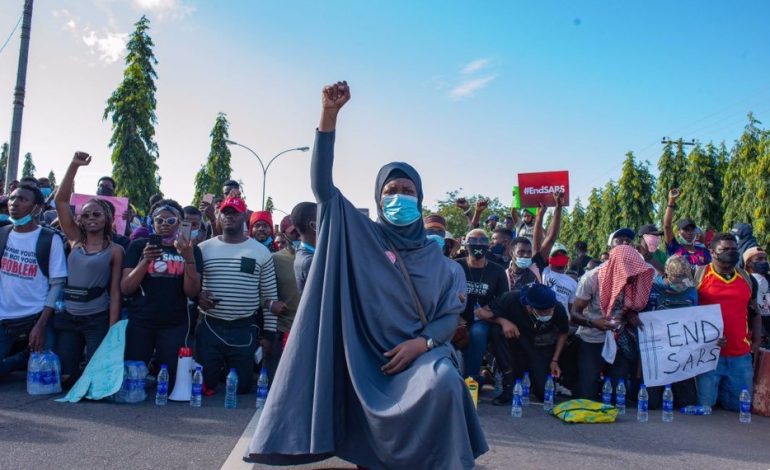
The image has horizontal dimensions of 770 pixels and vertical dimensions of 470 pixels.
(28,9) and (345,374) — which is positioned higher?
(28,9)

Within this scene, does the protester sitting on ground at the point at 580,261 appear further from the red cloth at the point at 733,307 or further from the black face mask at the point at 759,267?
the red cloth at the point at 733,307

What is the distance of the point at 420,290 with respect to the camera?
3.57 m

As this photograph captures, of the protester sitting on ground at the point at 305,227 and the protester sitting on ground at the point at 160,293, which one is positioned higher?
the protester sitting on ground at the point at 305,227

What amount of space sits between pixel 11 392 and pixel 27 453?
2.24 m

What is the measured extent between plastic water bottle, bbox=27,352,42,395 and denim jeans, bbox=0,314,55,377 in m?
0.50

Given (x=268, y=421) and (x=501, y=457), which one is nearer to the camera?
(x=268, y=421)

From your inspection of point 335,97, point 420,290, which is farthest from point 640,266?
point 335,97

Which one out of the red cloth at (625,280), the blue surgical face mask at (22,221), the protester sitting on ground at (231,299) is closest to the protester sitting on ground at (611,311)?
the red cloth at (625,280)

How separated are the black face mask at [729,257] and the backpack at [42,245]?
751 centimetres

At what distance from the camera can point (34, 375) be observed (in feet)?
19.5

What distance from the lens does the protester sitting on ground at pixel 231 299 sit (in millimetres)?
6516

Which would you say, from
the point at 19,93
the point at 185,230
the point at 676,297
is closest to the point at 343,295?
the point at 185,230

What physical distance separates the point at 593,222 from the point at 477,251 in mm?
49712

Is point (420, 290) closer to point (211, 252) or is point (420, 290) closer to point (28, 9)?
point (211, 252)
